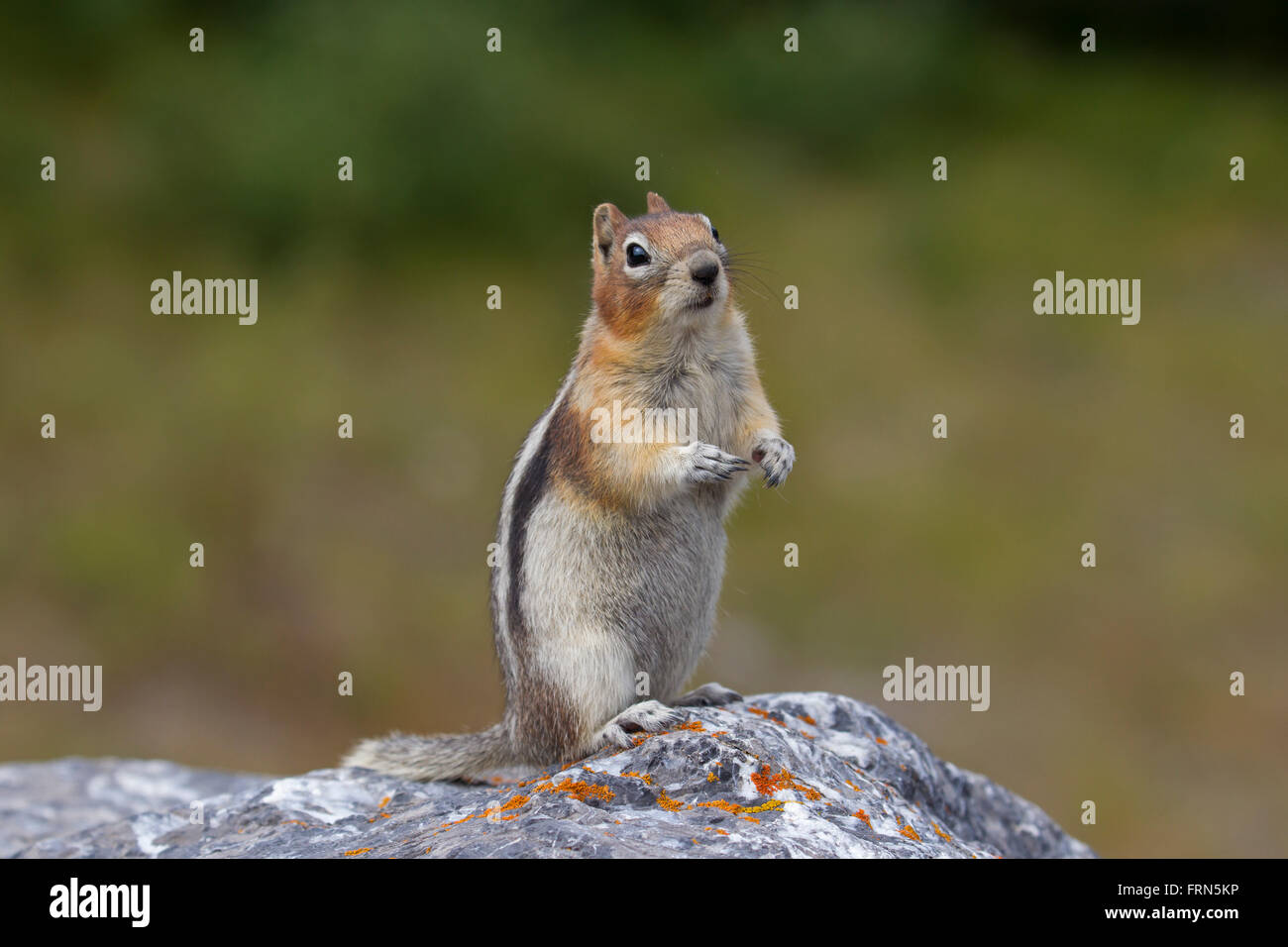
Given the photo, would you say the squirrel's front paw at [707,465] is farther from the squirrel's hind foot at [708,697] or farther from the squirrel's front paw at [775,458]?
the squirrel's hind foot at [708,697]

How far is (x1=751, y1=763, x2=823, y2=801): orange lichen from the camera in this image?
194 inches

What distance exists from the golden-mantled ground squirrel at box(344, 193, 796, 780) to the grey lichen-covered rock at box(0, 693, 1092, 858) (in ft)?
1.06

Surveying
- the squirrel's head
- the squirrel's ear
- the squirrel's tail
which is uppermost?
the squirrel's ear

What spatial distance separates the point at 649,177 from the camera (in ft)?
54.7

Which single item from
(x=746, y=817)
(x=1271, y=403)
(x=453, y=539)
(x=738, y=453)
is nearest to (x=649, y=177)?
(x=453, y=539)

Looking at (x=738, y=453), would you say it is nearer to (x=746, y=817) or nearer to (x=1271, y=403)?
(x=746, y=817)

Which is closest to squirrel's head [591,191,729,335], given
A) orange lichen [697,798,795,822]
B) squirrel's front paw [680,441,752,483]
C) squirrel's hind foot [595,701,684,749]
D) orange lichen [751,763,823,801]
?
squirrel's front paw [680,441,752,483]

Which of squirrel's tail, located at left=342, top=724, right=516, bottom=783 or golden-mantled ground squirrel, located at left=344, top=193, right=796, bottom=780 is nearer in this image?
golden-mantled ground squirrel, located at left=344, top=193, right=796, bottom=780

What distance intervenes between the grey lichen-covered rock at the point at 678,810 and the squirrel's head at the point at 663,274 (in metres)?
1.75

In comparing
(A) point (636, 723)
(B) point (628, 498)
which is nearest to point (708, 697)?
(A) point (636, 723)

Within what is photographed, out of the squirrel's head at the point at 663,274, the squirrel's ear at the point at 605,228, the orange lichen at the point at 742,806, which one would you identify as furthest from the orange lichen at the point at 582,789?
the squirrel's ear at the point at 605,228

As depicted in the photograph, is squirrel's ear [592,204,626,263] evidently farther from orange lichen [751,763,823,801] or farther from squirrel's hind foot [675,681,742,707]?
orange lichen [751,763,823,801]

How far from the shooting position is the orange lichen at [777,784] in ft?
16.1
